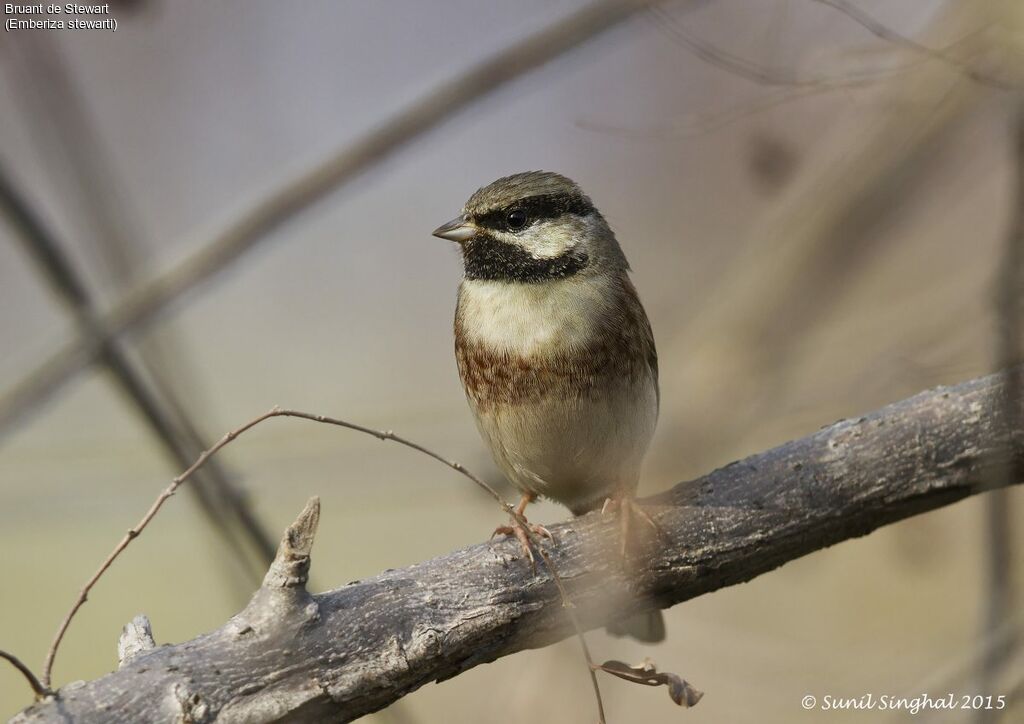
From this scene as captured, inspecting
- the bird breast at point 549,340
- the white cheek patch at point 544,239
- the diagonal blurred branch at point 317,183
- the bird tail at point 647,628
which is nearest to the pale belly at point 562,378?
the bird breast at point 549,340

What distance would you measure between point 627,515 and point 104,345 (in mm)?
1782

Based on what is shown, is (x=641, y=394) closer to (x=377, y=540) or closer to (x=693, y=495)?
(x=693, y=495)

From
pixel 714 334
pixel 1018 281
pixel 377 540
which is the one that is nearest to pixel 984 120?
pixel 714 334

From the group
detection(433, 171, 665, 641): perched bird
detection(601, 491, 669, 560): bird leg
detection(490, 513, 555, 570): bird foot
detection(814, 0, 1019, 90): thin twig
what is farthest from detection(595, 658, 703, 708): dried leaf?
detection(814, 0, 1019, 90): thin twig

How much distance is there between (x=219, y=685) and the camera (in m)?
2.74

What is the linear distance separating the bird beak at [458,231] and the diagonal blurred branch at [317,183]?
990 millimetres

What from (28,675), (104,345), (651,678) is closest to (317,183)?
(104,345)

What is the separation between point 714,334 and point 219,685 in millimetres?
2478

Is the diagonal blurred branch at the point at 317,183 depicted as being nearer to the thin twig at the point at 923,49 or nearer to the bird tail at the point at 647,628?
the thin twig at the point at 923,49

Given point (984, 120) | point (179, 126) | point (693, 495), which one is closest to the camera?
point (693, 495)

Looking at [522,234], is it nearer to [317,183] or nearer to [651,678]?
[317,183]

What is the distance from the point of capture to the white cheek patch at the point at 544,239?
4.26 meters

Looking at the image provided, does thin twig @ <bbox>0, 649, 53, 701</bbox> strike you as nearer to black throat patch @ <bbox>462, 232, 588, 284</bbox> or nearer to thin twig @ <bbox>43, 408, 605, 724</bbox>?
thin twig @ <bbox>43, 408, 605, 724</bbox>

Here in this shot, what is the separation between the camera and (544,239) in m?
4.28
